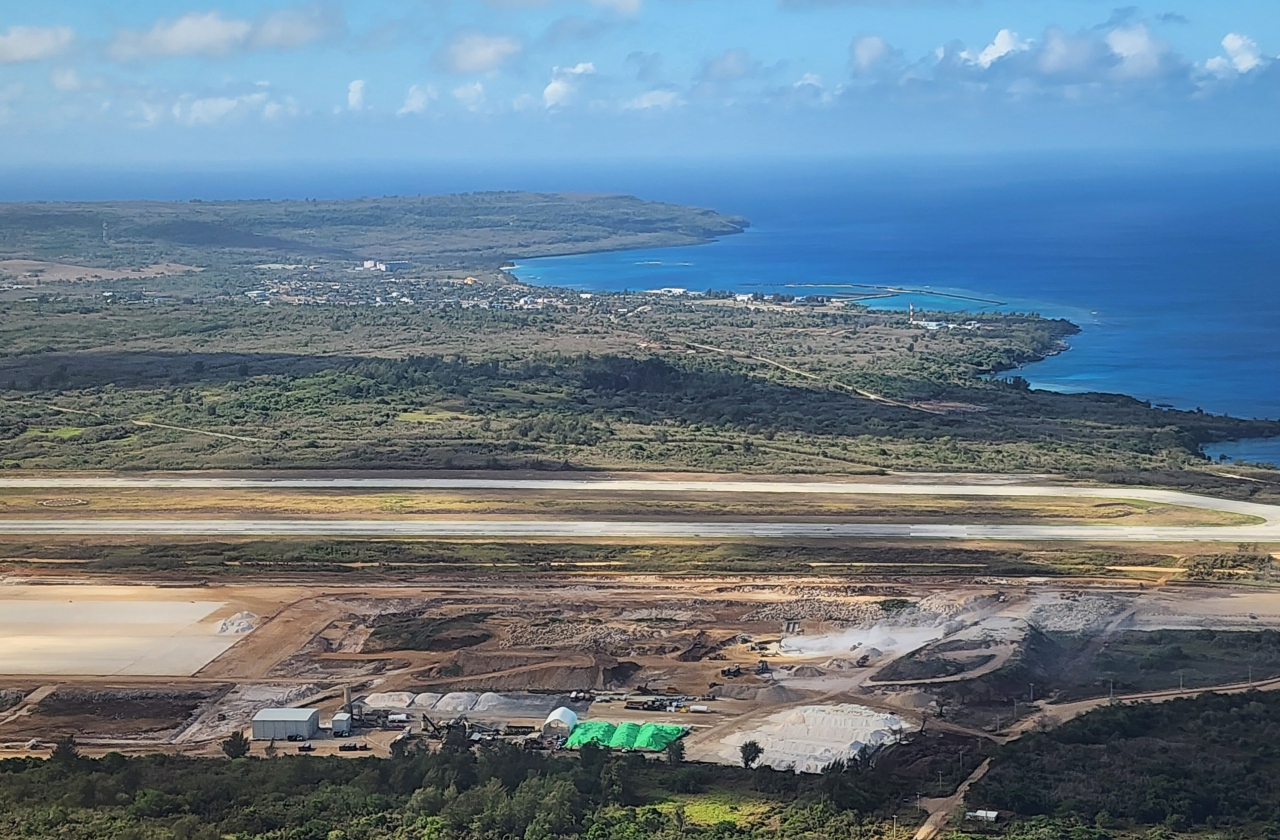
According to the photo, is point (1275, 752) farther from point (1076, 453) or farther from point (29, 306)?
point (29, 306)

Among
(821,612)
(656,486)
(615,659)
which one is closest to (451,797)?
(615,659)

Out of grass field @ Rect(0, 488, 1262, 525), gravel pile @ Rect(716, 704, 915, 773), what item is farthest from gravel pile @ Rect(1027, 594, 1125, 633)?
grass field @ Rect(0, 488, 1262, 525)

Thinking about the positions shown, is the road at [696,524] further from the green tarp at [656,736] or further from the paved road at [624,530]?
the green tarp at [656,736]

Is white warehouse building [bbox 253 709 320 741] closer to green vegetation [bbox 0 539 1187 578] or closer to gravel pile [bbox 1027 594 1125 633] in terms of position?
green vegetation [bbox 0 539 1187 578]

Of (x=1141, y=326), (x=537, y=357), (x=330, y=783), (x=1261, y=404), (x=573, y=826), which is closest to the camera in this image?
(x=573, y=826)

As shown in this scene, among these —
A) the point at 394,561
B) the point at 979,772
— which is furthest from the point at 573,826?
the point at 394,561

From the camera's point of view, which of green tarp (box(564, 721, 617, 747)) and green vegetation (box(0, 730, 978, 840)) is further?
green tarp (box(564, 721, 617, 747))

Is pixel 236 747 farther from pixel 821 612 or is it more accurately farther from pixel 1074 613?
pixel 1074 613
